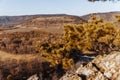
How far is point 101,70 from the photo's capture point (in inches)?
918

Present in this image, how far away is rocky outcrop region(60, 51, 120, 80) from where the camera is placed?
22297 mm

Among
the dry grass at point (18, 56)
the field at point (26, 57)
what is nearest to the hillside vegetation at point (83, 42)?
the field at point (26, 57)

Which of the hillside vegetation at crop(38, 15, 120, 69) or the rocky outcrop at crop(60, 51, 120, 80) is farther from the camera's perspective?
the hillside vegetation at crop(38, 15, 120, 69)

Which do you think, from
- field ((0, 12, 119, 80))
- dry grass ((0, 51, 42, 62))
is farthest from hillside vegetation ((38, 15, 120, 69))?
dry grass ((0, 51, 42, 62))

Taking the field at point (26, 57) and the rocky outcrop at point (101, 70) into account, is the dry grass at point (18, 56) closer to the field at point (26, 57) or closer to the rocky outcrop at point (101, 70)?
the field at point (26, 57)

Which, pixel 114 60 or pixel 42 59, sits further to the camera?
pixel 42 59

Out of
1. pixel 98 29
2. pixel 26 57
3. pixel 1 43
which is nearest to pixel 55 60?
pixel 98 29

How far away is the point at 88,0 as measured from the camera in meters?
41.2

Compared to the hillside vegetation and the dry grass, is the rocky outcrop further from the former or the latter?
the dry grass

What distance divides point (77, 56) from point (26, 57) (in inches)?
697

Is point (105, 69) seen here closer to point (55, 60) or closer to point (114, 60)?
point (114, 60)

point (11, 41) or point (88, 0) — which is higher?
point (88, 0)

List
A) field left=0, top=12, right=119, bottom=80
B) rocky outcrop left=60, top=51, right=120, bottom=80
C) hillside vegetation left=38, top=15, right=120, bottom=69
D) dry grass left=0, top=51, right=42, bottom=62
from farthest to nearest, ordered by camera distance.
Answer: dry grass left=0, top=51, right=42, bottom=62 < field left=0, top=12, right=119, bottom=80 < hillside vegetation left=38, top=15, right=120, bottom=69 < rocky outcrop left=60, top=51, right=120, bottom=80

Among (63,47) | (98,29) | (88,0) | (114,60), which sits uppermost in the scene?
(88,0)
